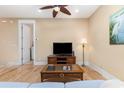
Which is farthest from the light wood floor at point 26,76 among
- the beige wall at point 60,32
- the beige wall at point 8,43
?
the beige wall at point 60,32

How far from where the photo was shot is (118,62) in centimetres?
416

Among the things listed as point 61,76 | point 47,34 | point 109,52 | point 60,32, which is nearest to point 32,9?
point 47,34

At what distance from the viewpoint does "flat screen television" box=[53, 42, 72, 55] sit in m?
7.85

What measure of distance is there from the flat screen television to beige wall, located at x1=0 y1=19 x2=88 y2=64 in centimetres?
44

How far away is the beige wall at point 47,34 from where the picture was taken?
27.1 feet

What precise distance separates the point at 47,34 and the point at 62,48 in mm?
1081

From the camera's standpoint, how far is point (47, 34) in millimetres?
8281

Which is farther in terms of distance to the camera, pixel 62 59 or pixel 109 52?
pixel 62 59

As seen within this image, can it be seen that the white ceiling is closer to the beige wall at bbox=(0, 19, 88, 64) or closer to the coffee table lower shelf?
the beige wall at bbox=(0, 19, 88, 64)

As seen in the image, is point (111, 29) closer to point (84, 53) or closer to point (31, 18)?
point (84, 53)

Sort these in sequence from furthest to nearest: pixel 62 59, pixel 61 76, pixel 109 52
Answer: pixel 62 59 → pixel 109 52 → pixel 61 76

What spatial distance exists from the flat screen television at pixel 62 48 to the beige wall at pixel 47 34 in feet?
1.44

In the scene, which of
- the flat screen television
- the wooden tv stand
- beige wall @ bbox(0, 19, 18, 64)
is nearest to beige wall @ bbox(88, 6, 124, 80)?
the wooden tv stand

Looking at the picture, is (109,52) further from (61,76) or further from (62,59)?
(62,59)
